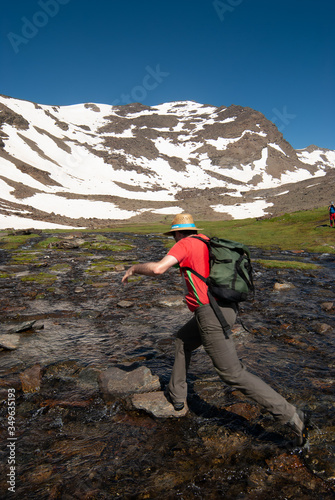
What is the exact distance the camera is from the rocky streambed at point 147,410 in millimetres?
4023

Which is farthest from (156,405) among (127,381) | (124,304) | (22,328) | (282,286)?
(282,286)

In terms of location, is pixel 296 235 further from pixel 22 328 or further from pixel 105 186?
pixel 105 186

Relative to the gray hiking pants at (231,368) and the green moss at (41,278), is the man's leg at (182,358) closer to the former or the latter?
the gray hiking pants at (231,368)

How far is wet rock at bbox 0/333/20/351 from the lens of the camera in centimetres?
793

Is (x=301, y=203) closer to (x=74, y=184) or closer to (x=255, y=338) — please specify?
(x=74, y=184)

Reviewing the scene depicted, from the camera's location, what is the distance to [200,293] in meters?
4.84

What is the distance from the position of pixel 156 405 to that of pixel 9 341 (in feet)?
16.1

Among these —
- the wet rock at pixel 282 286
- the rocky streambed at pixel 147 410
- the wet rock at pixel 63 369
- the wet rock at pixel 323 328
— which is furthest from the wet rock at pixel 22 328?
the wet rock at pixel 282 286

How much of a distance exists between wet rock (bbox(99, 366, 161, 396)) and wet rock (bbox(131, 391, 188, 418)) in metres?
0.30

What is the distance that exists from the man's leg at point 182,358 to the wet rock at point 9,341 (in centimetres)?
468

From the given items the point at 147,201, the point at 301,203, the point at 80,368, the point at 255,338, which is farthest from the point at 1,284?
the point at 147,201

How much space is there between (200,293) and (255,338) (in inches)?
190

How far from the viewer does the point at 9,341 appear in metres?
8.31

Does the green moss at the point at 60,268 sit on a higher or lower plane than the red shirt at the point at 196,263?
lower
